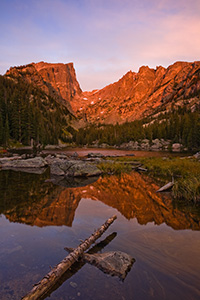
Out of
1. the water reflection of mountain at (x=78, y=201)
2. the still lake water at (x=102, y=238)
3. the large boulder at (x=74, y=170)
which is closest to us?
the still lake water at (x=102, y=238)

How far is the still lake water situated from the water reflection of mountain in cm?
5

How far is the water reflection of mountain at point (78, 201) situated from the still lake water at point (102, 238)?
53mm

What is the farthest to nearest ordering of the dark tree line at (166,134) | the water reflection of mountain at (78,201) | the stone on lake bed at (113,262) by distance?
the dark tree line at (166,134)
the water reflection of mountain at (78,201)
the stone on lake bed at (113,262)

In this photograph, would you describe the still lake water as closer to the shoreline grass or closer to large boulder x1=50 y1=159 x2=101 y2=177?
the shoreline grass

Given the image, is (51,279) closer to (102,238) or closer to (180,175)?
(102,238)

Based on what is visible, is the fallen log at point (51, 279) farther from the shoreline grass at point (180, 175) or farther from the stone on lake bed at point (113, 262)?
the shoreline grass at point (180, 175)

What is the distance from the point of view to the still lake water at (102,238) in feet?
16.0

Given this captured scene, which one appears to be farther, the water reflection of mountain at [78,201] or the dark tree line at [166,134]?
the dark tree line at [166,134]

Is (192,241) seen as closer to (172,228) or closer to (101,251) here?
(172,228)

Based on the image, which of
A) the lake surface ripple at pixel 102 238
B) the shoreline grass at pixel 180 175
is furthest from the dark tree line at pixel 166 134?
the lake surface ripple at pixel 102 238

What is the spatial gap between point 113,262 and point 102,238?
2042 millimetres

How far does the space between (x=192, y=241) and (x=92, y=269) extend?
4.48m

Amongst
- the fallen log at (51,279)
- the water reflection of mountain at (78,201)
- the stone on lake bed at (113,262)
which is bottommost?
the water reflection of mountain at (78,201)

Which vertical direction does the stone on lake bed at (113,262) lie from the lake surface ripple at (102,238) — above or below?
above
